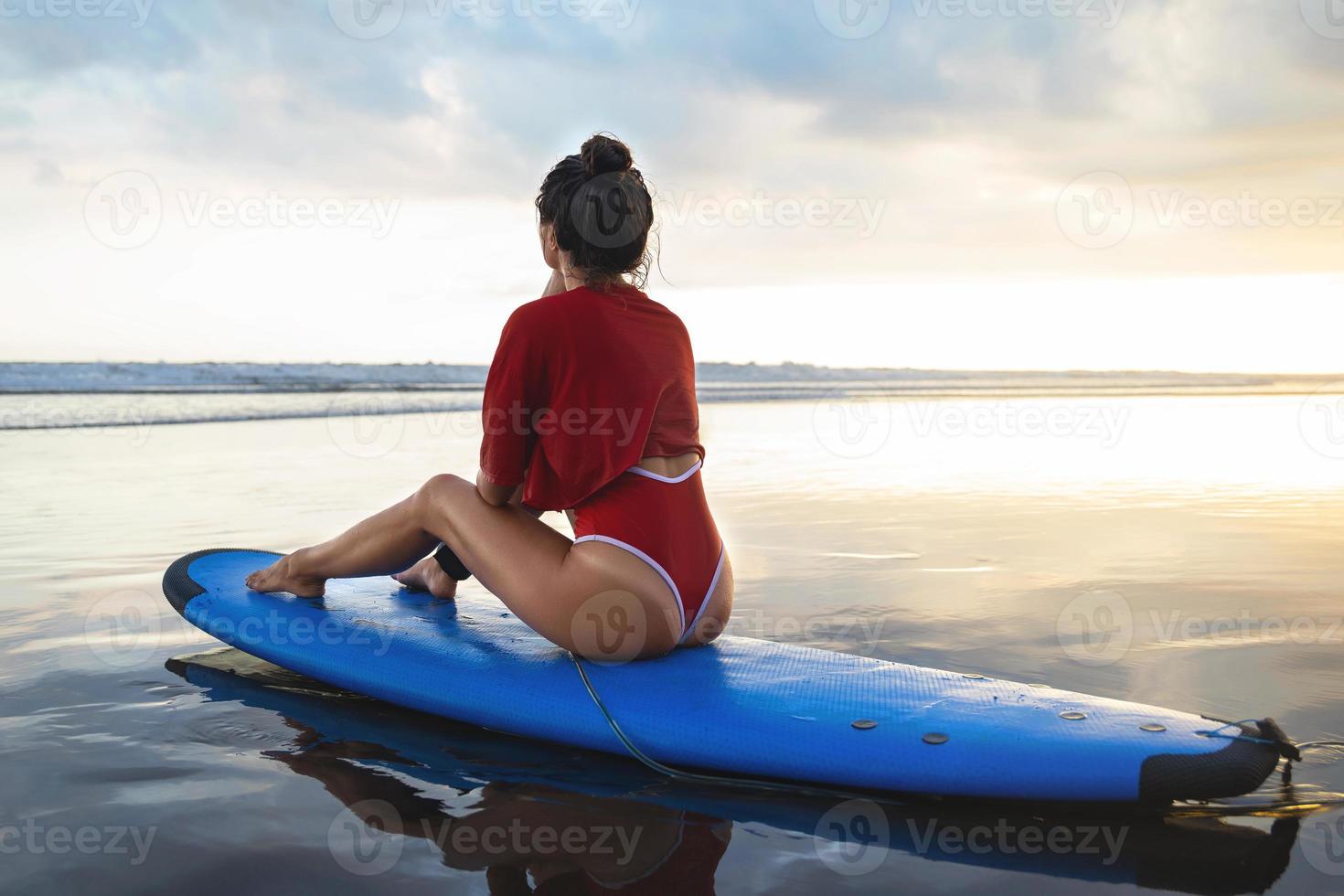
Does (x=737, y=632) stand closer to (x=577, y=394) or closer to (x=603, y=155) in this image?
(x=577, y=394)

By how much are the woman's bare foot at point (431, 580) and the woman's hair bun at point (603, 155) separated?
1461 millimetres

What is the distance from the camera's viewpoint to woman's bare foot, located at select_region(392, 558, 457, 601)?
11.2 ft

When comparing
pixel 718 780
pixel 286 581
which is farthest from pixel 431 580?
pixel 718 780

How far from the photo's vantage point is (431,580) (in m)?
3.46

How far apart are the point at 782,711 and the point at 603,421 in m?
0.81

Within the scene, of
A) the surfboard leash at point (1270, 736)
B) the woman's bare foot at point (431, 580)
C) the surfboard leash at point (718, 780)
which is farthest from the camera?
the woman's bare foot at point (431, 580)

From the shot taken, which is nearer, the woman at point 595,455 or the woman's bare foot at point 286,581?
the woman at point 595,455

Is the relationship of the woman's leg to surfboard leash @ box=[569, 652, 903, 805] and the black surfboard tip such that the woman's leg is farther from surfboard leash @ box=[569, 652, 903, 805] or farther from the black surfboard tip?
the black surfboard tip

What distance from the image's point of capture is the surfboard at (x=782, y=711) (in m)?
2.13

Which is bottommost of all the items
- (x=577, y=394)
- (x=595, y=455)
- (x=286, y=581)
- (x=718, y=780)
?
(x=718, y=780)

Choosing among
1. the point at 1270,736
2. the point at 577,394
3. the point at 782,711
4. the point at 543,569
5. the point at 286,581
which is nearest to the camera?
the point at 1270,736

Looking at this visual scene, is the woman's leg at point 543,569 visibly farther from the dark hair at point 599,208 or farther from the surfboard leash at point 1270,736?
the surfboard leash at point 1270,736

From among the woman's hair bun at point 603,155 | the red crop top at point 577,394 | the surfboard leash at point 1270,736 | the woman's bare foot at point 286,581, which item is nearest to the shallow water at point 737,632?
the surfboard leash at point 1270,736

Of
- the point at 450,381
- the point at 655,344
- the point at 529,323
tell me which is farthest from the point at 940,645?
the point at 450,381
